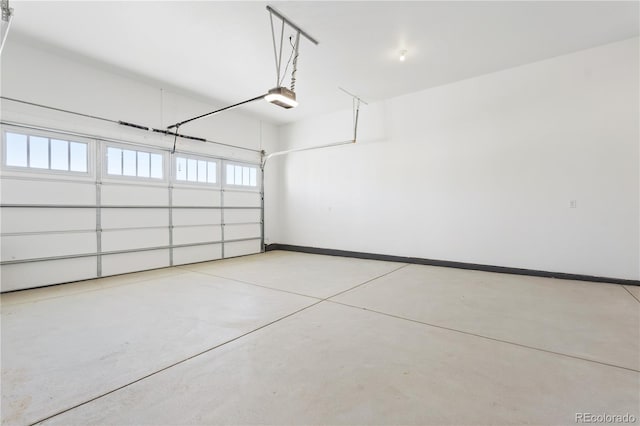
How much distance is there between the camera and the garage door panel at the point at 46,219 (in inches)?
155

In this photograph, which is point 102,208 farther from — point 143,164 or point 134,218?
point 143,164

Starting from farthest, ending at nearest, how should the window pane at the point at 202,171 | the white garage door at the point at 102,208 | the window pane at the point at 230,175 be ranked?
the window pane at the point at 230,175, the window pane at the point at 202,171, the white garage door at the point at 102,208

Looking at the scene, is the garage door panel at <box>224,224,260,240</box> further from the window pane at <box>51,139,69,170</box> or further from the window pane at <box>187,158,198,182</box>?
the window pane at <box>51,139,69,170</box>

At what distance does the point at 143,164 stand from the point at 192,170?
96 cm

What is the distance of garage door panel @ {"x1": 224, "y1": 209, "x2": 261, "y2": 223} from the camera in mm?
6785

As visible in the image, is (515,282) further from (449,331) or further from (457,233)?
(449,331)

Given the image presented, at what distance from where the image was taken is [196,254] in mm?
6137

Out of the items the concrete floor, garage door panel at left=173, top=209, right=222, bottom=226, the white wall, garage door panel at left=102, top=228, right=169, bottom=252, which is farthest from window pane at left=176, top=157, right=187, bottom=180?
the white wall

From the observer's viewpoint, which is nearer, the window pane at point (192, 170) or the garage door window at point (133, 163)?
the garage door window at point (133, 163)

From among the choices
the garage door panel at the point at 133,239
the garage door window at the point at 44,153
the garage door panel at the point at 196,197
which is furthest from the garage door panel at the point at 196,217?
the garage door window at the point at 44,153

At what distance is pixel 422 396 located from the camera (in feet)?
5.55

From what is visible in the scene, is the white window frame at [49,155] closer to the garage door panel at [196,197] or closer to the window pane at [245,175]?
the garage door panel at [196,197]

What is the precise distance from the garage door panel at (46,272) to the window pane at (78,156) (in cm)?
145

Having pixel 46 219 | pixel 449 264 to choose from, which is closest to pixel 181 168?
pixel 46 219
